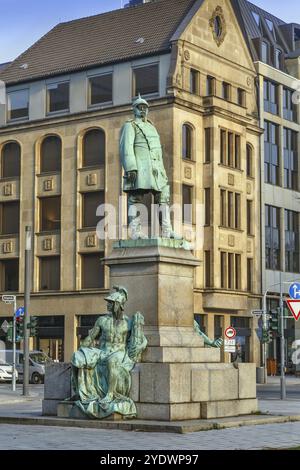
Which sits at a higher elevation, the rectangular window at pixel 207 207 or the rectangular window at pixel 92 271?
the rectangular window at pixel 207 207

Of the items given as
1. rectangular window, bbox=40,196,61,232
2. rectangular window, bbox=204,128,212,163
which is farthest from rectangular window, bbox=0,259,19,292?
rectangular window, bbox=204,128,212,163

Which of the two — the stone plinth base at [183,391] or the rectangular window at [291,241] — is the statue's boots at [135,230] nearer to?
the stone plinth base at [183,391]

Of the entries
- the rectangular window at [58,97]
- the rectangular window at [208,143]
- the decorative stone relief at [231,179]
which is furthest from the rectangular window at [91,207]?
the decorative stone relief at [231,179]

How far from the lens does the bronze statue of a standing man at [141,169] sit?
62.1 ft

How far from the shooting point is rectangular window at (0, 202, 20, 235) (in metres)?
58.3

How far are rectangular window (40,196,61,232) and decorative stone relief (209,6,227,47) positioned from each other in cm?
1301

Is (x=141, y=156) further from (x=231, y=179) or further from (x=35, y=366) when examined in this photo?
(x=231, y=179)

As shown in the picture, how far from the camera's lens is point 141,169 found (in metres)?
19.0

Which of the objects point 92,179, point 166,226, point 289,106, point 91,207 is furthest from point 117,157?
point 166,226

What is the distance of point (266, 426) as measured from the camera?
673 inches

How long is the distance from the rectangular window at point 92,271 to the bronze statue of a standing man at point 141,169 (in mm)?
35095

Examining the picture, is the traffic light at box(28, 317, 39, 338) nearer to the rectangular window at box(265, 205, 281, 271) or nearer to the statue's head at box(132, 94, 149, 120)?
the statue's head at box(132, 94, 149, 120)

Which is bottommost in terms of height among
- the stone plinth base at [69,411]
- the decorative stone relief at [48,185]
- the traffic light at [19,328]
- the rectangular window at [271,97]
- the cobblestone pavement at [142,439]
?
the cobblestone pavement at [142,439]
